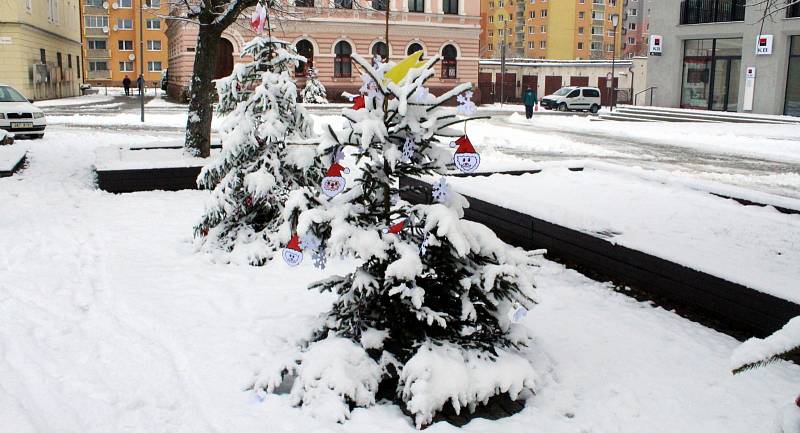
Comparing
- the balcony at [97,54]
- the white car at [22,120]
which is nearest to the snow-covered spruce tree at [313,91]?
the white car at [22,120]

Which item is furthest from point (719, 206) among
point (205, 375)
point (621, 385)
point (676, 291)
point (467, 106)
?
point (205, 375)

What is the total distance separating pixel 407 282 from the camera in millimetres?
4227

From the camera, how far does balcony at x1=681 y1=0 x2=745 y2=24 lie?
114 feet

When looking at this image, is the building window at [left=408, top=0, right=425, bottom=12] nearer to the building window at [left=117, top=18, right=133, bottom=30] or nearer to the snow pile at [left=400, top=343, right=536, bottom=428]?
the snow pile at [left=400, top=343, right=536, bottom=428]

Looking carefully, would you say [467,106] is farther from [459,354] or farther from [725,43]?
[725,43]

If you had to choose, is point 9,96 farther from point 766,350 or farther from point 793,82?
point 793,82

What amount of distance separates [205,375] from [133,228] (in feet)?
15.6

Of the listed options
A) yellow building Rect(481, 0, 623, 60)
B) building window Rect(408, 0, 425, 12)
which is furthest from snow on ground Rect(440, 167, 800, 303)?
yellow building Rect(481, 0, 623, 60)

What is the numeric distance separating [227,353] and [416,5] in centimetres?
4315

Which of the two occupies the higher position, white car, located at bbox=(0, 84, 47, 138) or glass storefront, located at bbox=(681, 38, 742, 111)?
glass storefront, located at bbox=(681, 38, 742, 111)

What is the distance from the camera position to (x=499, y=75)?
58719 millimetres

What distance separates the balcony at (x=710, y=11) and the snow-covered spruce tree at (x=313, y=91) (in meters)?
19.4

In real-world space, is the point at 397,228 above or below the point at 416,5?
below

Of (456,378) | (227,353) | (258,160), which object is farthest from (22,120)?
(456,378)
